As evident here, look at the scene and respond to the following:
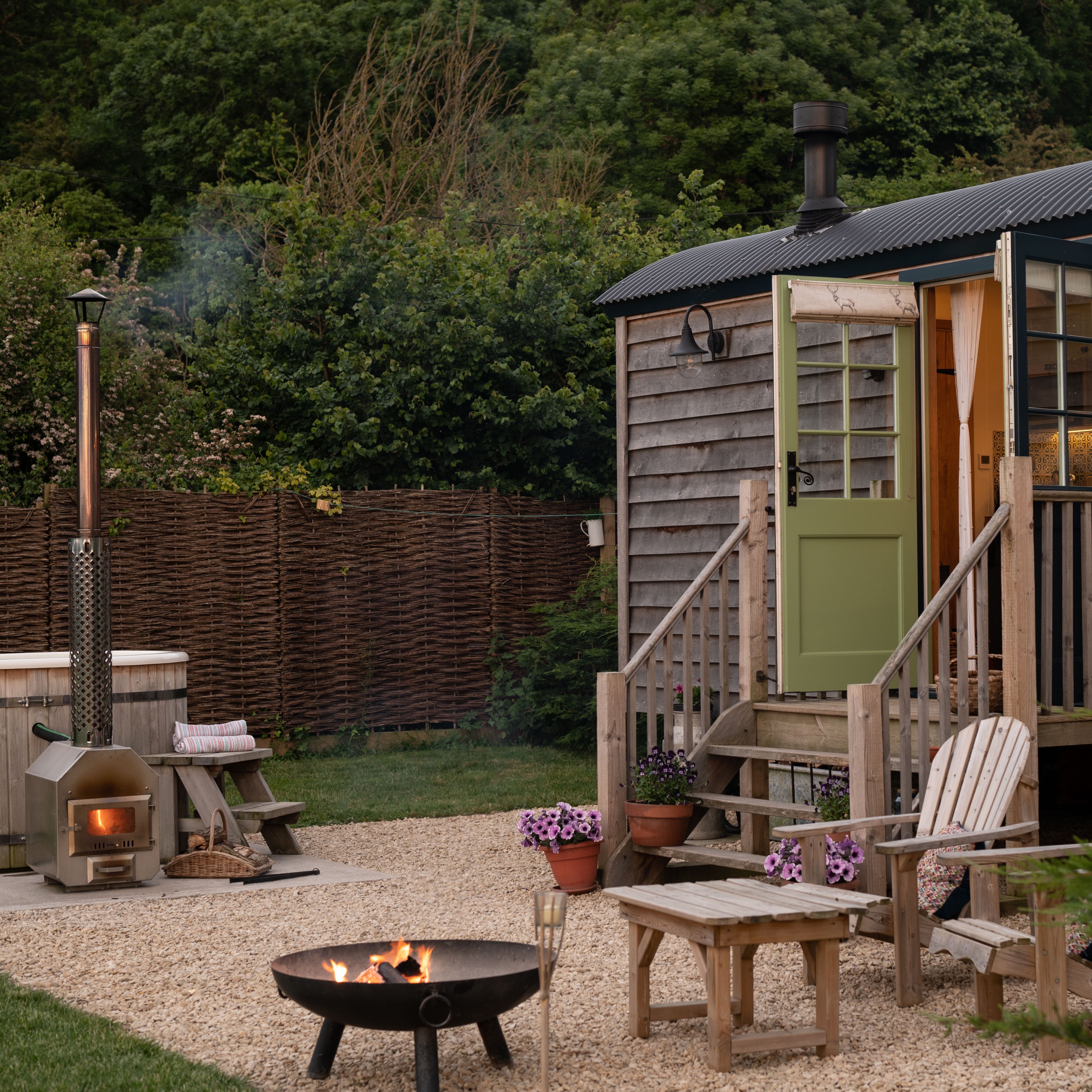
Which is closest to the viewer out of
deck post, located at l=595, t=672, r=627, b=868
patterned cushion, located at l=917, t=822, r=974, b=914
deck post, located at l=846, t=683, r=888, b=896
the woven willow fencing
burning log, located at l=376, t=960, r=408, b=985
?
burning log, located at l=376, t=960, r=408, b=985

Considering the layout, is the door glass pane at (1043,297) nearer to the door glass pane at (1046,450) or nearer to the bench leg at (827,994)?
the door glass pane at (1046,450)

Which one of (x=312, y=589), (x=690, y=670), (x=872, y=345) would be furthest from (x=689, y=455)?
(x=312, y=589)

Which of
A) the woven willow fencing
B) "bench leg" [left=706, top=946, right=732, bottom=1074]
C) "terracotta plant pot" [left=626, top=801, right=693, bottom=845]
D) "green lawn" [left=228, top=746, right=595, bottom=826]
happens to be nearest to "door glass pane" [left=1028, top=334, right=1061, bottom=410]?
"terracotta plant pot" [left=626, top=801, right=693, bottom=845]

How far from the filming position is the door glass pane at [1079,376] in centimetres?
537

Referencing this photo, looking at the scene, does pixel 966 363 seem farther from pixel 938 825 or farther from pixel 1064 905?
pixel 1064 905

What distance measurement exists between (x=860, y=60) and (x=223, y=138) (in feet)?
31.4

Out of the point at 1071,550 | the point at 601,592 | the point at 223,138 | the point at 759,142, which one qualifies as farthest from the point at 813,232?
the point at 223,138

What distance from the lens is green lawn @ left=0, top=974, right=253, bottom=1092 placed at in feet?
11.5

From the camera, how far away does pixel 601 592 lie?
35.2 ft

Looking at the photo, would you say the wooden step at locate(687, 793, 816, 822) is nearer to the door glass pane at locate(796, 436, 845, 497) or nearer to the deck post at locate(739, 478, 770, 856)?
the deck post at locate(739, 478, 770, 856)

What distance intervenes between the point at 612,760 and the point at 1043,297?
8.35ft

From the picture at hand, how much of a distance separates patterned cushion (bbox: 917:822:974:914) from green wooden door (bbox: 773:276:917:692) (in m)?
1.27

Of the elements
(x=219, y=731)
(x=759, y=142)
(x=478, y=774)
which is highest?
(x=759, y=142)

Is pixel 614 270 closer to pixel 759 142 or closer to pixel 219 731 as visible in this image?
pixel 219 731
